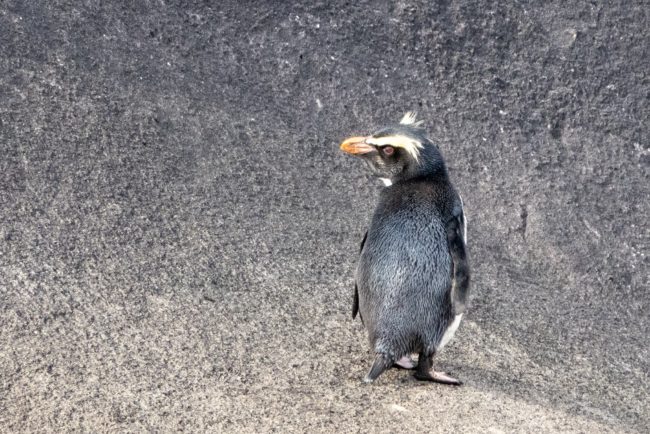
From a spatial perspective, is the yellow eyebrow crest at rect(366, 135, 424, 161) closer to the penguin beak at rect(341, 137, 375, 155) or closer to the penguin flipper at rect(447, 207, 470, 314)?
the penguin beak at rect(341, 137, 375, 155)

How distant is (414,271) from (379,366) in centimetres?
41

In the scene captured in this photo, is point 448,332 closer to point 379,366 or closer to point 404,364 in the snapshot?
point 404,364

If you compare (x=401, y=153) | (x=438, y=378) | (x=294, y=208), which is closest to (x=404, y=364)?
(x=438, y=378)

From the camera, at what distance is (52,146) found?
5406 millimetres

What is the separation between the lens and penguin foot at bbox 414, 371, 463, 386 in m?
4.03

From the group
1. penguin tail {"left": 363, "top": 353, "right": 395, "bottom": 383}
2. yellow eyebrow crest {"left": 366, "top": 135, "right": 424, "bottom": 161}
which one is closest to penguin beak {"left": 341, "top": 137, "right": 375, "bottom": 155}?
yellow eyebrow crest {"left": 366, "top": 135, "right": 424, "bottom": 161}

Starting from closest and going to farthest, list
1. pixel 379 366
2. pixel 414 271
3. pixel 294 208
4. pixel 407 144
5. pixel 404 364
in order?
pixel 379 366
pixel 414 271
pixel 404 364
pixel 407 144
pixel 294 208

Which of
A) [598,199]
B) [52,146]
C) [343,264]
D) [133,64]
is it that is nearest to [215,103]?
[133,64]

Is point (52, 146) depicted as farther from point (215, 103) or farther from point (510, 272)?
point (510, 272)

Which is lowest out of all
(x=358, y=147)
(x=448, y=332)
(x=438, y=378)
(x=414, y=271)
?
(x=438, y=378)

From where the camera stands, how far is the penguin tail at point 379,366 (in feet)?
12.8

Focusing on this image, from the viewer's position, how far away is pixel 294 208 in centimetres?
555

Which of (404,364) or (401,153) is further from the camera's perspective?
(401,153)

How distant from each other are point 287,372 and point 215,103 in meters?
2.43
